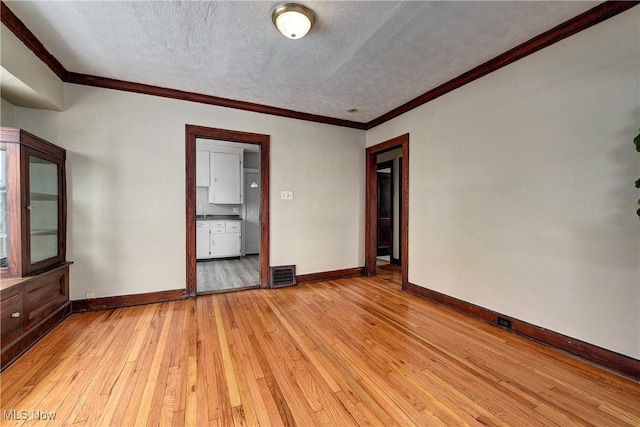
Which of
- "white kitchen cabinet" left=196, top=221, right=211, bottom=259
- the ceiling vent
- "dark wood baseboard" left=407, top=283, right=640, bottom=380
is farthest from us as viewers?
"white kitchen cabinet" left=196, top=221, right=211, bottom=259

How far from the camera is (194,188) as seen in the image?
3.35 metres

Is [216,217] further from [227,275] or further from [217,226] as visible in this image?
[227,275]

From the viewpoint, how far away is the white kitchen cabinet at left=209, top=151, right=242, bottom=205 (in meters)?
5.85

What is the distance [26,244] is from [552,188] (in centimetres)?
442

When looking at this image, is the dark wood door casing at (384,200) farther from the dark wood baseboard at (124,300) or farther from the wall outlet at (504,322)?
the dark wood baseboard at (124,300)

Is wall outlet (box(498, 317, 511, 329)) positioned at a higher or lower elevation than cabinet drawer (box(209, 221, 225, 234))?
lower

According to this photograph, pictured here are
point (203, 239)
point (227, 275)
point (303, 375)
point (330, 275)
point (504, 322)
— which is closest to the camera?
point (303, 375)

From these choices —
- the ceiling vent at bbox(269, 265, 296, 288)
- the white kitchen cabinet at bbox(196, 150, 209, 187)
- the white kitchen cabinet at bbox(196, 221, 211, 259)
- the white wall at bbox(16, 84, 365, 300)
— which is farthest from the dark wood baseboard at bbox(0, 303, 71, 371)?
the white kitchen cabinet at bbox(196, 150, 209, 187)

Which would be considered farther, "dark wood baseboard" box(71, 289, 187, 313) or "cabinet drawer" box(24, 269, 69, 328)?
"dark wood baseboard" box(71, 289, 187, 313)

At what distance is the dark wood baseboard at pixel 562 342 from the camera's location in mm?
1819

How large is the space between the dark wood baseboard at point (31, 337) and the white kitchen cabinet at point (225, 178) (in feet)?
11.3

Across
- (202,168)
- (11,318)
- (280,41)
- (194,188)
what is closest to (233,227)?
(202,168)

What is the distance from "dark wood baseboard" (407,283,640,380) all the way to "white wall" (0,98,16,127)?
16.0ft

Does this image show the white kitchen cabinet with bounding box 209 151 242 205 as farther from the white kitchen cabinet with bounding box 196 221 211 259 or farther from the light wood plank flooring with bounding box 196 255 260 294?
the light wood plank flooring with bounding box 196 255 260 294
